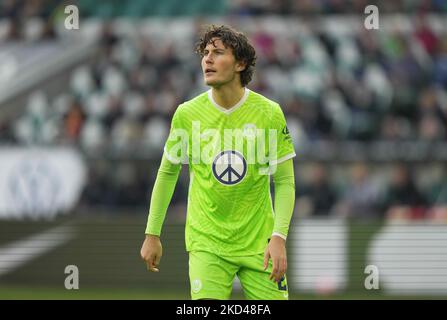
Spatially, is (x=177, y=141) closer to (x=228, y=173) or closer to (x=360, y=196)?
(x=228, y=173)

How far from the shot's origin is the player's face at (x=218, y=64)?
24.2 ft

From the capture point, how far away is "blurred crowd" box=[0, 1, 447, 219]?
15648mm

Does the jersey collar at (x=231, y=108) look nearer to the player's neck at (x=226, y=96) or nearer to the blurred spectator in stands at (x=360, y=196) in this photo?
the player's neck at (x=226, y=96)

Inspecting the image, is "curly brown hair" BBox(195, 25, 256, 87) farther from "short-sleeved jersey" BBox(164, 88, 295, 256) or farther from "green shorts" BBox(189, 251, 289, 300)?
"green shorts" BBox(189, 251, 289, 300)

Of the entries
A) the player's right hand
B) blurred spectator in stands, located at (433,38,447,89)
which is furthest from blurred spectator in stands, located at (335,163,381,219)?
the player's right hand

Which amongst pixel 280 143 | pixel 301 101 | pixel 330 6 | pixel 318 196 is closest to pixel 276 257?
pixel 280 143

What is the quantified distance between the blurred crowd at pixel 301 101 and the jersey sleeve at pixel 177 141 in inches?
317

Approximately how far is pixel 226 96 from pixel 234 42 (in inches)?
14.8

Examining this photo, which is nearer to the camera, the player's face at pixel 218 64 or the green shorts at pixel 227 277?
the green shorts at pixel 227 277

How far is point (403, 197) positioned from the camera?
15.5m

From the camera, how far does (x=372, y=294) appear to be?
46.6 feet

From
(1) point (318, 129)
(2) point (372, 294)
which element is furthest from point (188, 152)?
(1) point (318, 129)

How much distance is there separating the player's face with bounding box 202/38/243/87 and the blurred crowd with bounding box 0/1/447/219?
26.4 ft

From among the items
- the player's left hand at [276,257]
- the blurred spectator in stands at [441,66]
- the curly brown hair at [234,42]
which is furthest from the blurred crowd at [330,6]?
the player's left hand at [276,257]
